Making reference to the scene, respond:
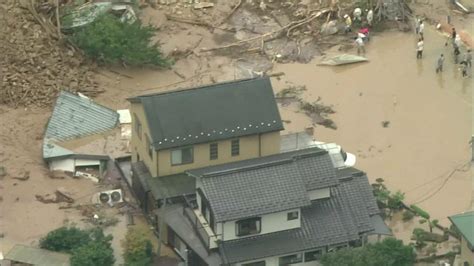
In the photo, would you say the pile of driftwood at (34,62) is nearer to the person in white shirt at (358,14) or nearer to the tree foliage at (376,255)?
the person in white shirt at (358,14)

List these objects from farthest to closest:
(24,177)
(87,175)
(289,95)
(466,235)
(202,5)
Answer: (202,5) < (289,95) < (87,175) < (24,177) < (466,235)

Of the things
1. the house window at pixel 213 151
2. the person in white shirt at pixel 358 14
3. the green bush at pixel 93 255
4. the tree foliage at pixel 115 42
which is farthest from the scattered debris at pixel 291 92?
the green bush at pixel 93 255

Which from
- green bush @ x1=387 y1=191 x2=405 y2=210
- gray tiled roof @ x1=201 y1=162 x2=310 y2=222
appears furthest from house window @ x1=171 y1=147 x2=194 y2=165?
green bush @ x1=387 y1=191 x2=405 y2=210

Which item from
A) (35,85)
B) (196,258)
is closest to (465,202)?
(196,258)

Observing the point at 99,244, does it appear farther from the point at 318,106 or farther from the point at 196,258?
the point at 318,106

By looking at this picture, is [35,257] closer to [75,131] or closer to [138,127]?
[138,127]

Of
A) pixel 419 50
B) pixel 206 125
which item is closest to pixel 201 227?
pixel 206 125

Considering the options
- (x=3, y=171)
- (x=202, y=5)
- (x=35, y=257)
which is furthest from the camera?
(x=202, y=5)
